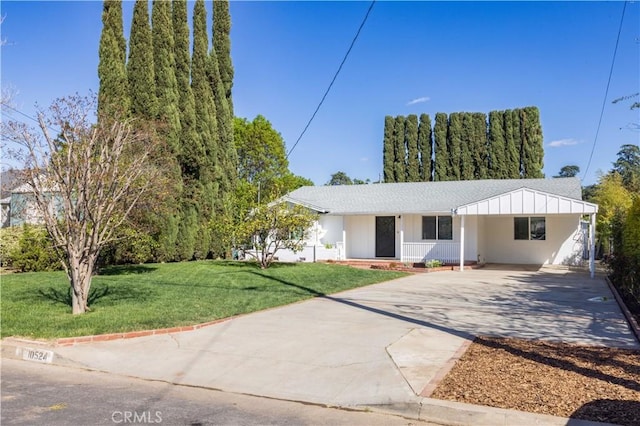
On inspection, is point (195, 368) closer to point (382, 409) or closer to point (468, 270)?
point (382, 409)

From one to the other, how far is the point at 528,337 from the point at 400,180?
34.1m

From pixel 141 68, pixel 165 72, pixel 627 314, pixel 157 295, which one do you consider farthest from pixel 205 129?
pixel 627 314

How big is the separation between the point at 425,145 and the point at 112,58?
85.1 ft

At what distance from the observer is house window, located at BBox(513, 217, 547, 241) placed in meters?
24.3

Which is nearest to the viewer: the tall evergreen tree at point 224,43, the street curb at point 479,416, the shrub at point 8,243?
the street curb at point 479,416

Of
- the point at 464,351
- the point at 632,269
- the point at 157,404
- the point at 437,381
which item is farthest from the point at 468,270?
the point at 157,404

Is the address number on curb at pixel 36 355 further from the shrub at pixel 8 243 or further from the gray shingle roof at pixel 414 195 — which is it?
the gray shingle roof at pixel 414 195

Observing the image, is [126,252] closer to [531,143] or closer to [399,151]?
[399,151]

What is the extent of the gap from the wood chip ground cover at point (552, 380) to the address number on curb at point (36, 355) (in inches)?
210

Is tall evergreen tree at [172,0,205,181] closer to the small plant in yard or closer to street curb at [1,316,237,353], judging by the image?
the small plant in yard

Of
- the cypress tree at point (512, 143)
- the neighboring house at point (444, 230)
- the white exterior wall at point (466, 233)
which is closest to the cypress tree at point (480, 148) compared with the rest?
the cypress tree at point (512, 143)

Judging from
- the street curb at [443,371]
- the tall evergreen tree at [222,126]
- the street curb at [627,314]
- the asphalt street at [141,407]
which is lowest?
the asphalt street at [141,407]

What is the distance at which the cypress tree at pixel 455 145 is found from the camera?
1587 inches

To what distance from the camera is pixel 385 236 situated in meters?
26.0
